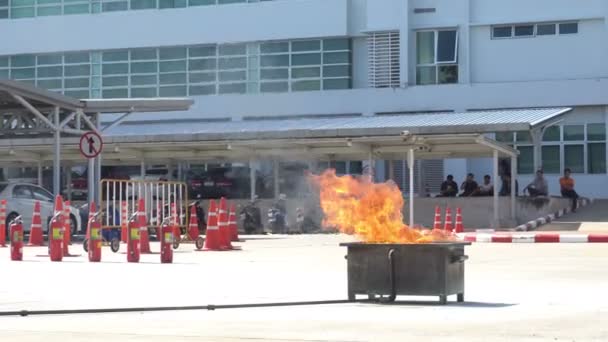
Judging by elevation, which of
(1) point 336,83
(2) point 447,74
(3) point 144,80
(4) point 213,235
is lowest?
(4) point 213,235

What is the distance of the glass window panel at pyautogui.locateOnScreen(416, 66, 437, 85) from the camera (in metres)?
49.5

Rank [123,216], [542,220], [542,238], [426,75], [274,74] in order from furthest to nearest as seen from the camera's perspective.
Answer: [274,74], [426,75], [542,220], [542,238], [123,216]

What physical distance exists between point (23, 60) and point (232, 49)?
1066 cm

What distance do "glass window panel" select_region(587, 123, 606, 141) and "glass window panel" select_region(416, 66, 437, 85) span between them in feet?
21.5

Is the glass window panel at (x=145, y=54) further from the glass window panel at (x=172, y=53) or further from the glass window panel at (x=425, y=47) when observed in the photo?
the glass window panel at (x=425, y=47)

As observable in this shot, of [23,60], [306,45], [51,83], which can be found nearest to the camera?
[306,45]

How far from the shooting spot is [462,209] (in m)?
38.0

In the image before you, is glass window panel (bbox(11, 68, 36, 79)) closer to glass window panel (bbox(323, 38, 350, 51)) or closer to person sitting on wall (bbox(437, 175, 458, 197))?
glass window panel (bbox(323, 38, 350, 51))

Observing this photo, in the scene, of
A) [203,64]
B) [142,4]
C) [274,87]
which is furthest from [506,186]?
[142,4]

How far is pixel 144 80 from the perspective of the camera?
54.5 meters

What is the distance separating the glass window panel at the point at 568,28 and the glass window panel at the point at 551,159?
4636 mm

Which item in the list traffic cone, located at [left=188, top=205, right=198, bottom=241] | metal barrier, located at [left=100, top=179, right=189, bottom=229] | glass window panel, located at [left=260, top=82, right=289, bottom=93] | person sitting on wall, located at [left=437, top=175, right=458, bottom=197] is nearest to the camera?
metal barrier, located at [left=100, top=179, right=189, bottom=229]

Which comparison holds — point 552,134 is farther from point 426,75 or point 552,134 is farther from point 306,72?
point 306,72

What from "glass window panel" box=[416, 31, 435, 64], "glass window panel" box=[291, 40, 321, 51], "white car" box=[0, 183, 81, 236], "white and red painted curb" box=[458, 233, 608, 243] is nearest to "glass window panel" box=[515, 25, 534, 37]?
"glass window panel" box=[416, 31, 435, 64]
